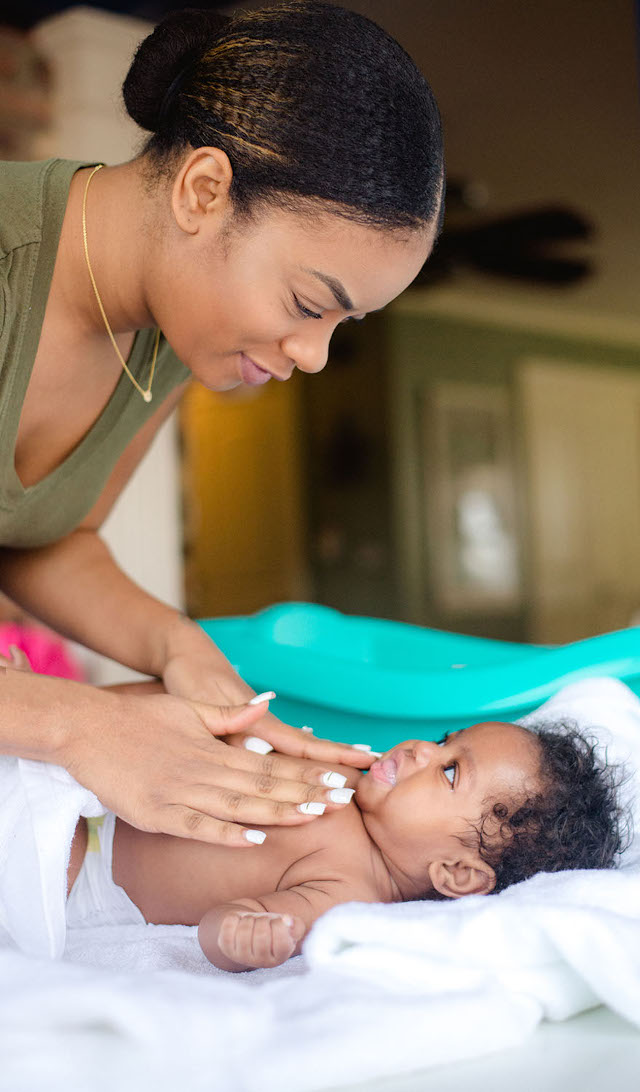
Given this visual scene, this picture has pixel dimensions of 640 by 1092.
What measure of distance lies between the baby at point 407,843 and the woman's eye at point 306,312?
50cm

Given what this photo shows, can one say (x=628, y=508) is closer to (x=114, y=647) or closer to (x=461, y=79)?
(x=461, y=79)

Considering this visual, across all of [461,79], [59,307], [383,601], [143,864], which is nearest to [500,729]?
[143,864]

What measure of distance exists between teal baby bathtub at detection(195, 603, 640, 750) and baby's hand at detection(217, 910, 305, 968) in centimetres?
66

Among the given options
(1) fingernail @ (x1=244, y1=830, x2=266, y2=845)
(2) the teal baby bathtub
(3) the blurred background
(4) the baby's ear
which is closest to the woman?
(1) fingernail @ (x1=244, y1=830, x2=266, y2=845)

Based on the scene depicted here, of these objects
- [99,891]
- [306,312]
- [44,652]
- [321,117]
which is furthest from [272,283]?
[44,652]

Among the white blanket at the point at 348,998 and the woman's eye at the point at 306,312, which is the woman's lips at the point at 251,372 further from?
the white blanket at the point at 348,998

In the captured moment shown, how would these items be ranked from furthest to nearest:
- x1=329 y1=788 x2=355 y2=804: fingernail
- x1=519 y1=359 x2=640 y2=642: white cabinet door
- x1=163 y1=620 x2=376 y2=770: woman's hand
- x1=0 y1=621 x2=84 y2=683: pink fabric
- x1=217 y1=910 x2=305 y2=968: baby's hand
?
x1=519 y1=359 x2=640 y2=642: white cabinet door → x1=0 y1=621 x2=84 y2=683: pink fabric → x1=163 y1=620 x2=376 y2=770: woman's hand → x1=329 y1=788 x2=355 y2=804: fingernail → x1=217 y1=910 x2=305 y2=968: baby's hand

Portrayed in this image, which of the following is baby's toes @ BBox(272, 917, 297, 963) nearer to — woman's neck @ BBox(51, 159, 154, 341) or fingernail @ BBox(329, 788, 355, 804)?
fingernail @ BBox(329, 788, 355, 804)

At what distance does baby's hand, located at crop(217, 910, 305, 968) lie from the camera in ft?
2.89

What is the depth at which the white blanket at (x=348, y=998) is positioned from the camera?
0.68 meters

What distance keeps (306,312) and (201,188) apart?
16 cm

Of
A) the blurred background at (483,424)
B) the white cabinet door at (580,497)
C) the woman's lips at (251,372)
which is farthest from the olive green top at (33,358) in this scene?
the white cabinet door at (580,497)

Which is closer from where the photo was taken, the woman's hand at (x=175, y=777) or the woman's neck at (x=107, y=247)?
the woman's hand at (x=175, y=777)

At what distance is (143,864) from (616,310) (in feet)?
23.6
